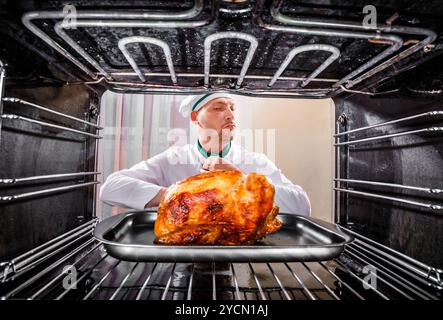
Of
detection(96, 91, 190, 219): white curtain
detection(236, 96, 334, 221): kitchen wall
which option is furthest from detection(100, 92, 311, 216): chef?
detection(96, 91, 190, 219): white curtain

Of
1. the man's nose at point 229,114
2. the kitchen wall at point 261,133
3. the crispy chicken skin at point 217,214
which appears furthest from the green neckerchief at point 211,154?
the crispy chicken skin at point 217,214

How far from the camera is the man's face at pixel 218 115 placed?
1911 millimetres

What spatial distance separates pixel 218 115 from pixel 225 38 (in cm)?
122

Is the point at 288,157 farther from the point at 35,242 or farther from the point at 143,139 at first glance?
the point at 35,242

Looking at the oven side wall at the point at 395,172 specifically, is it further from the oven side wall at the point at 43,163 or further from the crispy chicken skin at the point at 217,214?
the oven side wall at the point at 43,163

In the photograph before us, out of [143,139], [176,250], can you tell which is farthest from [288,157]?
[176,250]

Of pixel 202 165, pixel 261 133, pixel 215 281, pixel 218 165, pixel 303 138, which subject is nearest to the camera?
pixel 215 281

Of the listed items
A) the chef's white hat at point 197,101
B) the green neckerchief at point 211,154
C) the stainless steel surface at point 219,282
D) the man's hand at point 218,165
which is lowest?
the stainless steel surface at point 219,282

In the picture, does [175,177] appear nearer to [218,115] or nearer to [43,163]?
[218,115]

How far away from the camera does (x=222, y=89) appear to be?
1041mm

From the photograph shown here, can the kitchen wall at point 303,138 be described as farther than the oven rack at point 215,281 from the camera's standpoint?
Yes

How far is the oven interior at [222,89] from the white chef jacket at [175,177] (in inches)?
26.0

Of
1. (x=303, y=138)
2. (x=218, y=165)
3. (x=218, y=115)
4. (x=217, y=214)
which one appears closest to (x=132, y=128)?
(x=218, y=115)

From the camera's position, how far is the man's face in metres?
1.91
